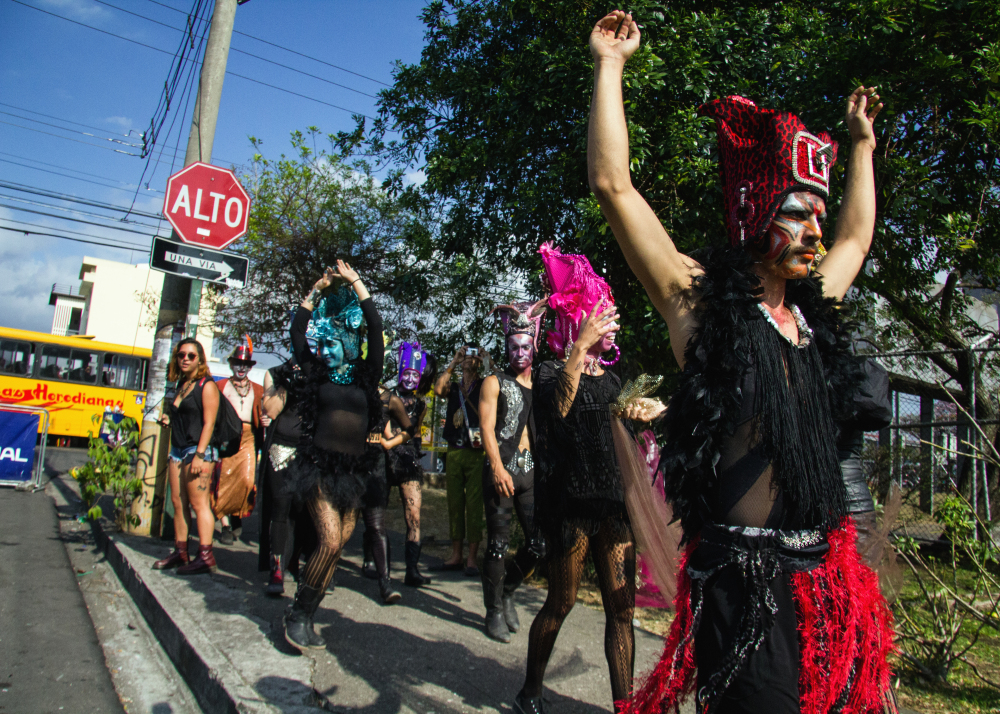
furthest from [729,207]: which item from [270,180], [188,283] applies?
[270,180]

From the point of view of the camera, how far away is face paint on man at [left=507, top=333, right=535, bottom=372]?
16.1ft

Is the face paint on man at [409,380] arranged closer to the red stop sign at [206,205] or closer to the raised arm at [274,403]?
the raised arm at [274,403]

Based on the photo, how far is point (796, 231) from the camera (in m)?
1.92

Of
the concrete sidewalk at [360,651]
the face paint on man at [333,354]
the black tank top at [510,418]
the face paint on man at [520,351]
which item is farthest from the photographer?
the face paint on man at [520,351]

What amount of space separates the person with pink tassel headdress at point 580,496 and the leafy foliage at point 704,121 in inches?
101

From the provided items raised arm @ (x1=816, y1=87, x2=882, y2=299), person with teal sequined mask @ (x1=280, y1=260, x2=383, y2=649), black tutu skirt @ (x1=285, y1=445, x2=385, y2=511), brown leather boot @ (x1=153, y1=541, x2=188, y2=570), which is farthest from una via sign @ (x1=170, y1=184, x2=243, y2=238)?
raised arm @ (x1=816, y1=87, x2=882, y2=299)

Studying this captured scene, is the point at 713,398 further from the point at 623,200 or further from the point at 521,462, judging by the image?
the point at 521,462

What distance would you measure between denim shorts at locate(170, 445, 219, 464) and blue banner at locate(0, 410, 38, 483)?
7.56 metres

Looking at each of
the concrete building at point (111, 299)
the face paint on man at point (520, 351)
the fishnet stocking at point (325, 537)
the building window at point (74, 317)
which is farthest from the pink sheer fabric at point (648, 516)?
the building window at point (74, 317)

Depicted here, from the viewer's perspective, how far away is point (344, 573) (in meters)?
6.44

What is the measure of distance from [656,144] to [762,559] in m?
5.00

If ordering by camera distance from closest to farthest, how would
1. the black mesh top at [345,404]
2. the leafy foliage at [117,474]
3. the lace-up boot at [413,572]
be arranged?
the black mesh top at [345,404] → the lace-up boot at [413,572] → the leafy foliage at [117,474]

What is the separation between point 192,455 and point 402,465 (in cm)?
179

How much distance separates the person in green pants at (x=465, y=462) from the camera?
21.9ft
